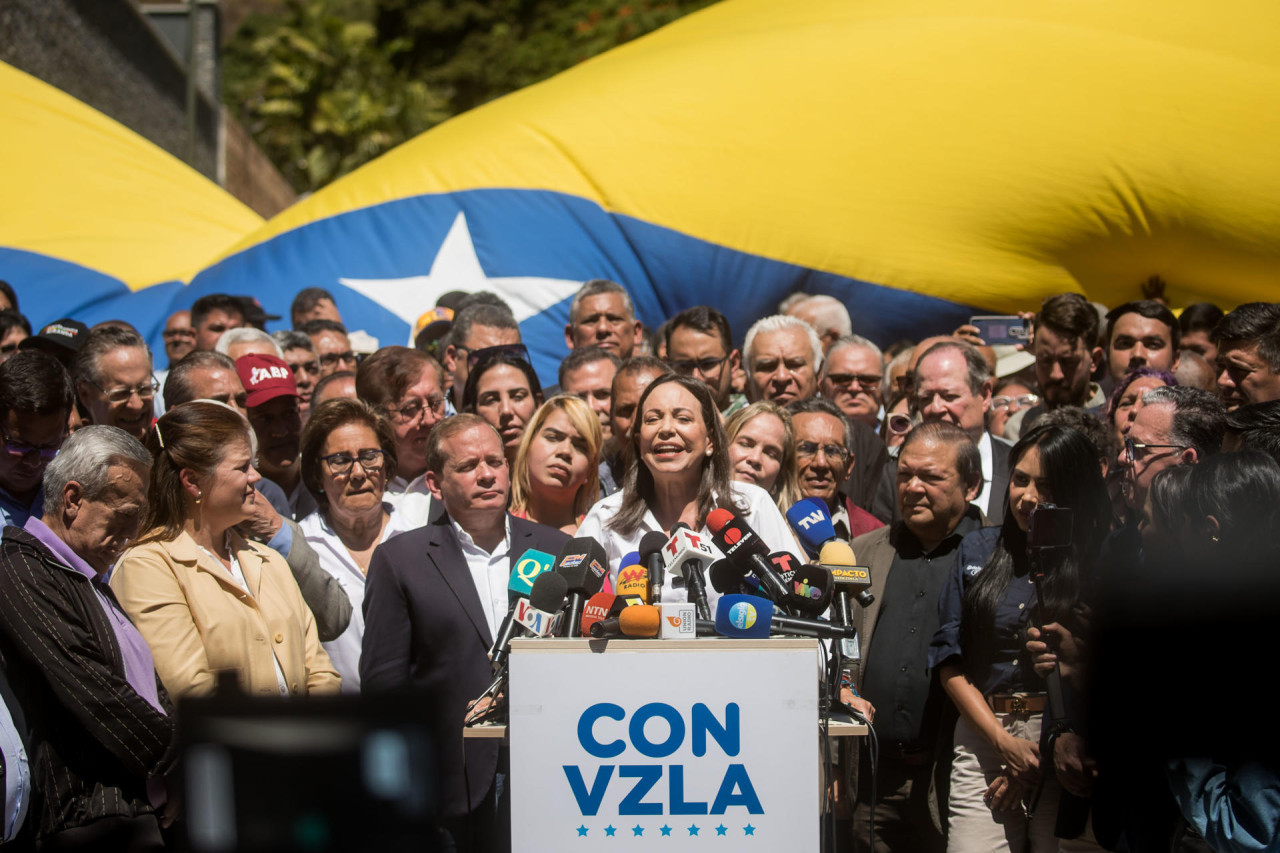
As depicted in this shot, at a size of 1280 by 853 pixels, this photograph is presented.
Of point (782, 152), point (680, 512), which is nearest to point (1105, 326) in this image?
point (782, 152)

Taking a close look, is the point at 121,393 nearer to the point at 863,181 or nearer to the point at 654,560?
the point at 654,560

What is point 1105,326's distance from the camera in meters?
6.03

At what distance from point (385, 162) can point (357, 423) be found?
14.6 ft

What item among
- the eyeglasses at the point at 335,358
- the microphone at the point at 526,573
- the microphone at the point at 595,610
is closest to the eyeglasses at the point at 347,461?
the microphone at the point at 526,573

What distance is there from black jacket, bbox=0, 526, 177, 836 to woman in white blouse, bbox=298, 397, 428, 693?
1.15m

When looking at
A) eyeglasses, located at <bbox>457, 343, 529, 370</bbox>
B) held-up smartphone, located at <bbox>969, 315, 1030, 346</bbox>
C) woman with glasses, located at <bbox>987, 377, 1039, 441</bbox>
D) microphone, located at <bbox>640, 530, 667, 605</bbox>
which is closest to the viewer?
microphone, located at <bbox>640, 530, 667, 605</bbox>

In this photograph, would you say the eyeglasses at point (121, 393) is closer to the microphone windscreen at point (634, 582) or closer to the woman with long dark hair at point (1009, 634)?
the microphone windscreen at point (634, 582)

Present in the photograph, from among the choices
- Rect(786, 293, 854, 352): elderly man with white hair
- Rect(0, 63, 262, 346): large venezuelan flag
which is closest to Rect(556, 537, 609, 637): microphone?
Rect(786, 293, 854, 352): elderly man with white hair

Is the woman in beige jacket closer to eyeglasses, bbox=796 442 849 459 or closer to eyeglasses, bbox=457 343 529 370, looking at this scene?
eyeglasses, bbox=457 343 529 370

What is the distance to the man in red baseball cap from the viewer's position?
4750 millimetres

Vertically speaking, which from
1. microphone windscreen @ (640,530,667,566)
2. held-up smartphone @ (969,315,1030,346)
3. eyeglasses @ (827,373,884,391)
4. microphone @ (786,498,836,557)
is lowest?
microphone windscreen @ (640,530,667,566)

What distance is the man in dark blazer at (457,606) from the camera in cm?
346

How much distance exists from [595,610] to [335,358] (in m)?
3.82

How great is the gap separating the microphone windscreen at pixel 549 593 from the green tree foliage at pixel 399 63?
21.9 m
